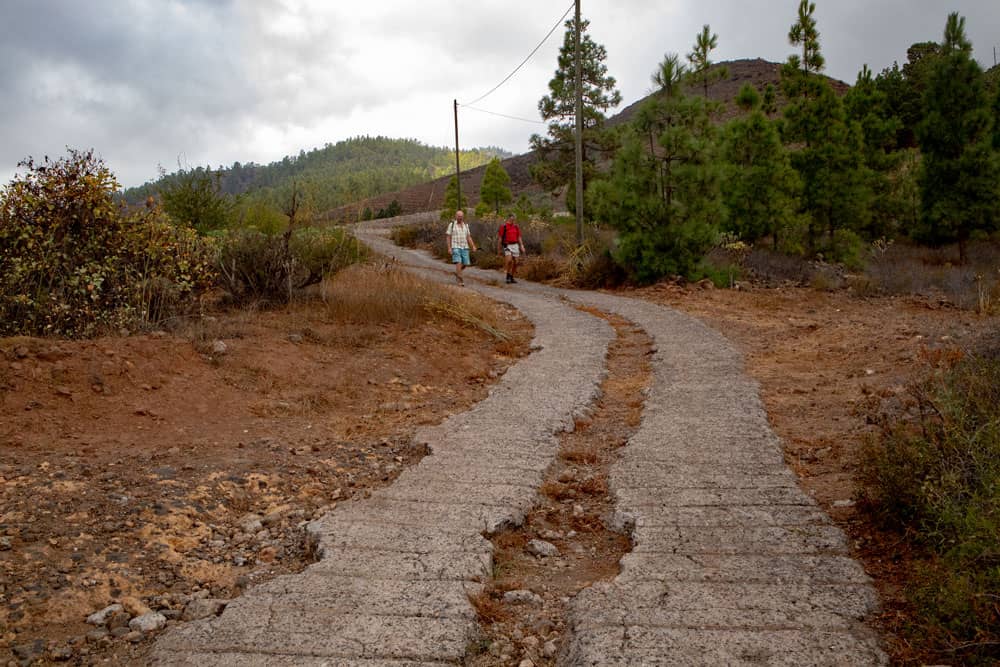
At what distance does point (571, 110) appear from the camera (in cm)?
3438

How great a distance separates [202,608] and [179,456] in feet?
6.17

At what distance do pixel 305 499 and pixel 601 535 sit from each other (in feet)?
5.47

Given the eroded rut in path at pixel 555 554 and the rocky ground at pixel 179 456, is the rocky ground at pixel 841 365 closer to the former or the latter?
the eroded rut in path at pixel 555 554

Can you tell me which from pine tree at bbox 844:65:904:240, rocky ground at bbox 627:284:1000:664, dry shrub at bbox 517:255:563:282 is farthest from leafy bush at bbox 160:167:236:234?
pine tree at bbox 844:65:904:240

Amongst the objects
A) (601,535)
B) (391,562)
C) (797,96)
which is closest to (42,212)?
(391,562)

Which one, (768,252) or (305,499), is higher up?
(768,252)

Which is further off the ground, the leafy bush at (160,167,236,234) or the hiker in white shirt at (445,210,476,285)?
the leafy bush at (160,167,236,234)

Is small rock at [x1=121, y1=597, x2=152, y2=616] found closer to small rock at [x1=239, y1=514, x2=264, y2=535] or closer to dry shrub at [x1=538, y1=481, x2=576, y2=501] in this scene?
small rock at [x1=239, y1=514, x2=264, y2=535]

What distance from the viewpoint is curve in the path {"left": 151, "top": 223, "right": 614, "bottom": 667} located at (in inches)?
104

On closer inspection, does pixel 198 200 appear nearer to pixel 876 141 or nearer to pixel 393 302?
pixel 393 302

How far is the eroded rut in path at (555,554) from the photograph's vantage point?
280cm

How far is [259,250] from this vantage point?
364 inches

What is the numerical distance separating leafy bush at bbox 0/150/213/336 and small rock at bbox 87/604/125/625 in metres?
4.35

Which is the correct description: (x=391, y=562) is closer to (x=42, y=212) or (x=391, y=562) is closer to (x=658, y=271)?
→ (x=42, y=212)
